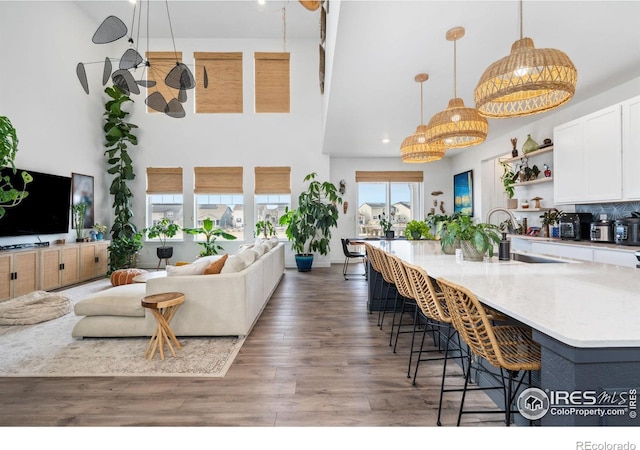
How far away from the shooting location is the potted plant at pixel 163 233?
706cm

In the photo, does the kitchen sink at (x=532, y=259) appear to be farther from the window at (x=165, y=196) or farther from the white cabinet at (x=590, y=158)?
the window at (x=165, y=196)

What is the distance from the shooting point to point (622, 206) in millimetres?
3916

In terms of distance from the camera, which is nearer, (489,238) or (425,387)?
(425,387)

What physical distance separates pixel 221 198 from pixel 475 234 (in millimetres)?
6452

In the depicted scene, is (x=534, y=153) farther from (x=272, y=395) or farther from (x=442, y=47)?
(x=272, y=395)

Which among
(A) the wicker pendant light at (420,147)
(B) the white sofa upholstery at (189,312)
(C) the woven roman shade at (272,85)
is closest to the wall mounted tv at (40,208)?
(B) the white sofa upholstery at (189,312)

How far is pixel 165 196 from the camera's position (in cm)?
775

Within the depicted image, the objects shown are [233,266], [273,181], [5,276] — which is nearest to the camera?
[233,266]

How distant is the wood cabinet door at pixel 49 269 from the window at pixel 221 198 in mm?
2882

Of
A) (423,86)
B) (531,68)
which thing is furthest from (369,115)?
(531,68)

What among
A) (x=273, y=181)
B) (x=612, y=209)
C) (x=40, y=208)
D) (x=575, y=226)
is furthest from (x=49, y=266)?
(x=612, y=209)

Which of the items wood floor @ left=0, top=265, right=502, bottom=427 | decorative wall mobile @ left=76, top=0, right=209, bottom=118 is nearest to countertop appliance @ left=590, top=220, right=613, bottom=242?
wood floor @ left=0, top=265, right=502, bottom=427
